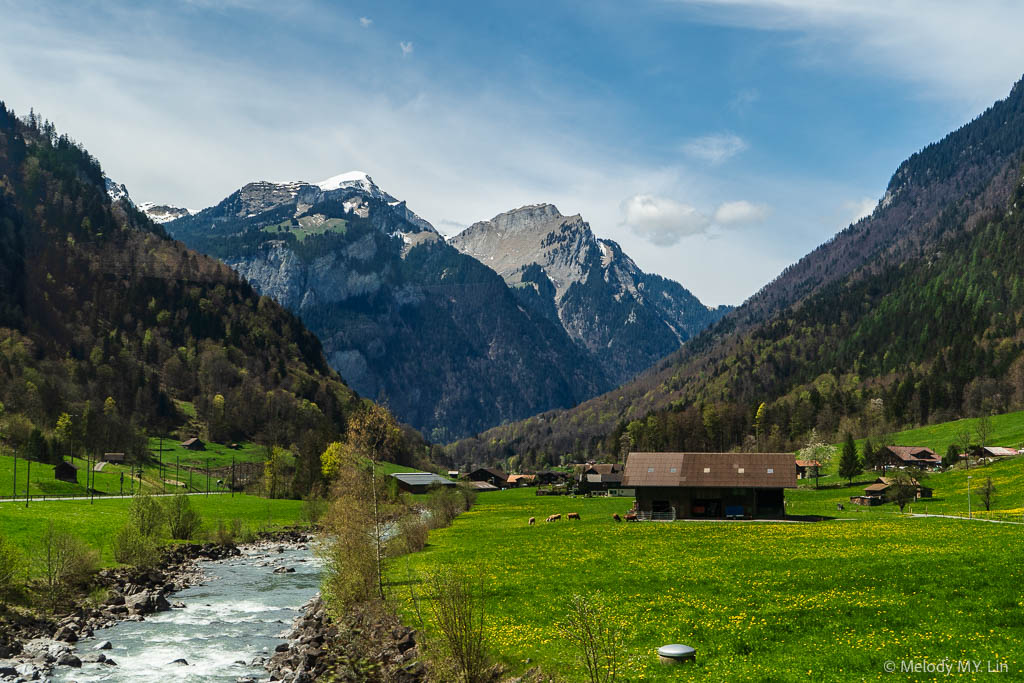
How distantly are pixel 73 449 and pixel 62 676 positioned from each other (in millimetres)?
142320

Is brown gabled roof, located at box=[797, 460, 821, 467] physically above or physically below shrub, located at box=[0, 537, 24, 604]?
above

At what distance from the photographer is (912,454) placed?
5468 inches

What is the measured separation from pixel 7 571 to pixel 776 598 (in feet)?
166

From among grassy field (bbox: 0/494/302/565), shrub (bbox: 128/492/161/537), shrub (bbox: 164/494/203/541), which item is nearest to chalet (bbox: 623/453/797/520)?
shrub (bbox: 128/492/161/537)

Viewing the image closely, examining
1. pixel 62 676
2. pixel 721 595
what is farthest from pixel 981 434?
pixel 62 676

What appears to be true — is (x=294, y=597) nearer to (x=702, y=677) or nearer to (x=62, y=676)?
(x=62, y=676)

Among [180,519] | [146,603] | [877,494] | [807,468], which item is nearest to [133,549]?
[146,603]

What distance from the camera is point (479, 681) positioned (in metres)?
26.2

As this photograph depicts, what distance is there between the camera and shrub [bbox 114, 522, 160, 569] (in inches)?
2953

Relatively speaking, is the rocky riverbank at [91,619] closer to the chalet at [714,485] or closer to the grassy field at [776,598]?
the grassy field at [776,598]

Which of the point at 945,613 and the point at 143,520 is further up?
the point at 945,613

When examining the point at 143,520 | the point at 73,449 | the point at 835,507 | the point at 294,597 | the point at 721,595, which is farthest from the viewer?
the point at 73,449

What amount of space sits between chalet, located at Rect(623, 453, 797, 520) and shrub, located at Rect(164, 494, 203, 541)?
62599mm

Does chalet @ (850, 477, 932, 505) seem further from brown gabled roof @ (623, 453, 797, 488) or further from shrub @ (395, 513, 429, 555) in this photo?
shrub @ (395, 513, 429, 555)
